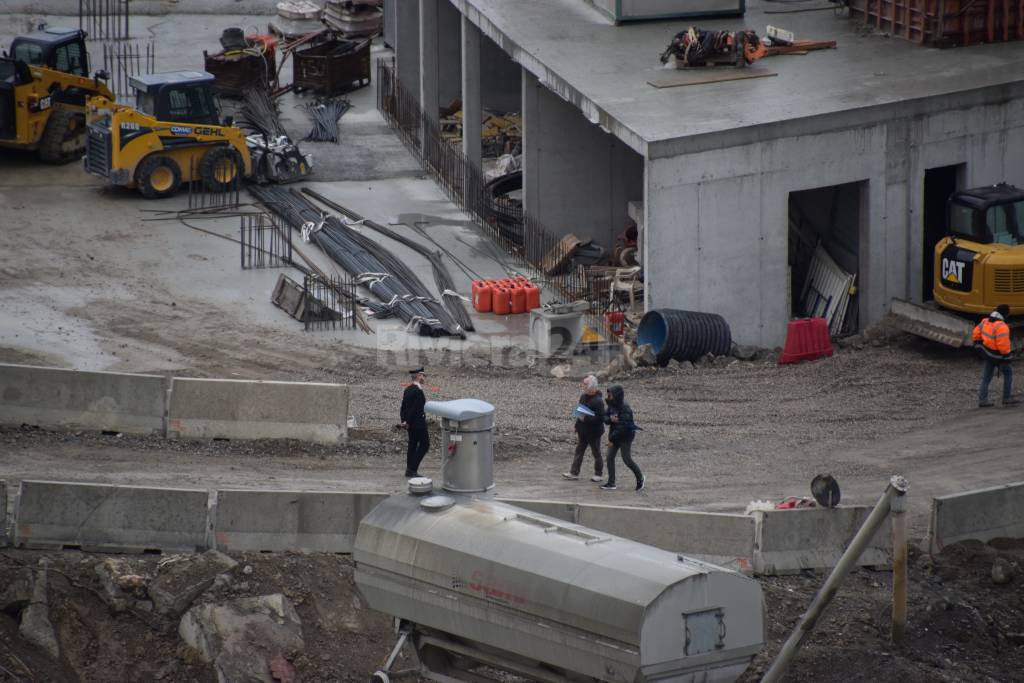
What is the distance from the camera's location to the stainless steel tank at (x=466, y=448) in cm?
1587

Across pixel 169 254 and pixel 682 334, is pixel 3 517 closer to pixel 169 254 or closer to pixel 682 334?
pixel 682 334

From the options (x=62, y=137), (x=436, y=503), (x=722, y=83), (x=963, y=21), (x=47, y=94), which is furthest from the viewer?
(x=62, y=137)

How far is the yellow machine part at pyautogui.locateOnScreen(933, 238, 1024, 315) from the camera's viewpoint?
25.1 metres

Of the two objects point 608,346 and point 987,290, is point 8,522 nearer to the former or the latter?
point 608,346

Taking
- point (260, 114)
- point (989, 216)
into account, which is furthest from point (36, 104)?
point (989, 216)

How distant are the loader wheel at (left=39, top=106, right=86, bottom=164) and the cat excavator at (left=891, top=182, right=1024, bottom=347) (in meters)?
18.9

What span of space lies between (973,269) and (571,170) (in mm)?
9674

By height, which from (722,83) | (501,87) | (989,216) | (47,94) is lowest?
(501,87)

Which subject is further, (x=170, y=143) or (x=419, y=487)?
(x=170, y=143)

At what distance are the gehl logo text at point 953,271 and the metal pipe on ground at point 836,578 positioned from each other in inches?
449

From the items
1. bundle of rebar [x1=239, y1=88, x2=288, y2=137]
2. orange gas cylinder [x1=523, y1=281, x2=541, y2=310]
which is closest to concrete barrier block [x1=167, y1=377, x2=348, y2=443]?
orange gas cylinder [x1=523, y1=281, x2=541, y2=310]

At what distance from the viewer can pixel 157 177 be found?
3428cm

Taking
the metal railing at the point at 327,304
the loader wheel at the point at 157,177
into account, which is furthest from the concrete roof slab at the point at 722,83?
the loader wheel at the point at 157,177

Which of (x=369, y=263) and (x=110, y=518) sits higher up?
(x=110, y=518)
